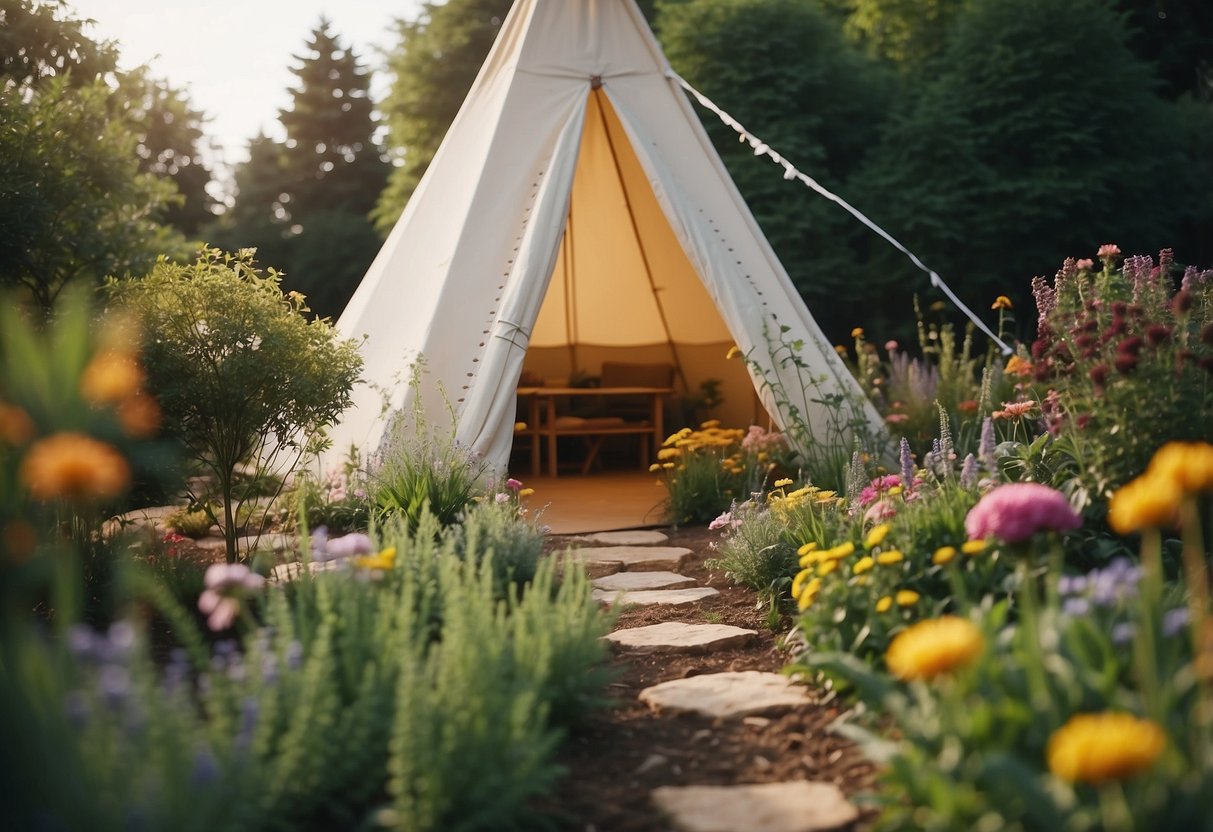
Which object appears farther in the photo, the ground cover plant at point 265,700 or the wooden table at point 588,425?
the wooden table at point 588,425

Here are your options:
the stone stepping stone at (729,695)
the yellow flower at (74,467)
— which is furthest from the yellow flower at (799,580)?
the yellow flower at (74,467)

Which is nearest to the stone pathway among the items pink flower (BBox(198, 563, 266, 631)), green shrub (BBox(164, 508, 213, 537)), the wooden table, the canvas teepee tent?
pink flower (BBox(198, 563, 266, 631))

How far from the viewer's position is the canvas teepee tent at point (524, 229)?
578 centimetres

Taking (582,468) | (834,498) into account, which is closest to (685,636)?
(834,498)

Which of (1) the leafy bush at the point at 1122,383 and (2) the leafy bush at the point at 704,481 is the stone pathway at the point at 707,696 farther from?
(1) the leafy bush at the point at 1122,383

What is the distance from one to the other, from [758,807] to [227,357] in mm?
2844

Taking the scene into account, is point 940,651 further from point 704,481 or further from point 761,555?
point 704,481

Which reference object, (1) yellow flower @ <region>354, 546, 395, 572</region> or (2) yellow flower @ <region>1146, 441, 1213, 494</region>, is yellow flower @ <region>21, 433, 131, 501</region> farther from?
(2) yellow flower @ <region>1146, 441, 1213, 494</region>

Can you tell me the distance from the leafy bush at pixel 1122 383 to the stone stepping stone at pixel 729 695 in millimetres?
1155

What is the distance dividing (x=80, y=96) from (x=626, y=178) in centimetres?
467

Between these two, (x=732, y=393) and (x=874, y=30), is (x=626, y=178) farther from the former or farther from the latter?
(x=874, y=30)

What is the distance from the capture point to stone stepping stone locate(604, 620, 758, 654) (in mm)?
3566

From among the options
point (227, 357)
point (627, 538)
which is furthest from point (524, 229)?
point (227, 357)

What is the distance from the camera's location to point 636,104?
677 centimetres
